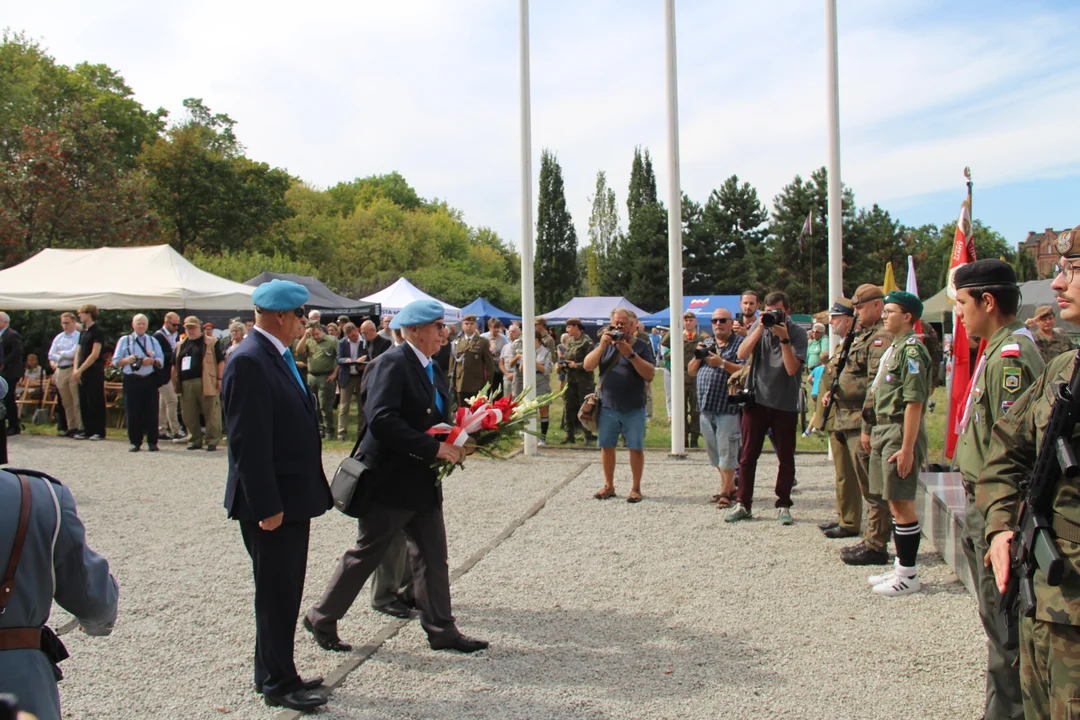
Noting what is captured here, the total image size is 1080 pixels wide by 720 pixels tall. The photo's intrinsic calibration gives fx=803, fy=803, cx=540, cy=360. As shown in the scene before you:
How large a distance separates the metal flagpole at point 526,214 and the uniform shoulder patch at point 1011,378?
8198 mm

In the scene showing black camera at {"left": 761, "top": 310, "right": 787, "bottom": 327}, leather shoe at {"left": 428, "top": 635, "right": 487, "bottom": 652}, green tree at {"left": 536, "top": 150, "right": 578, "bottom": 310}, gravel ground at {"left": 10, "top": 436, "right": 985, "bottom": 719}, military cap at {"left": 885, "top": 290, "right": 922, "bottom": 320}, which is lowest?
gravel ground at {"left": 10, "top": 436, "right": 985, "bottom": 719}

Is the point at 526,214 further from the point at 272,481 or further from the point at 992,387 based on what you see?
the point at 992,387

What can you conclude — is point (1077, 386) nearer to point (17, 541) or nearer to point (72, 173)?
point (17, 541)

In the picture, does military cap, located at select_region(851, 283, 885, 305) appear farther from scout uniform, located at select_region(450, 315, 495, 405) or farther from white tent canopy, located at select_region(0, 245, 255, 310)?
white tent canopy, located at select_region(0, 245, 255, 310)

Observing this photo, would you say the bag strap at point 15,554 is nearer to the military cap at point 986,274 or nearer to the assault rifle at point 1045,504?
the assault rifle at point 1045,504

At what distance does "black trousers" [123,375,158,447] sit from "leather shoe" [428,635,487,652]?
9.59 metres

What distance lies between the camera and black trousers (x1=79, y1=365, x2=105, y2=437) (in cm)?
1371

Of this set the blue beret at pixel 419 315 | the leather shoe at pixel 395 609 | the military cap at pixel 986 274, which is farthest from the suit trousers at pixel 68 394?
the military cap at pixel 986 274

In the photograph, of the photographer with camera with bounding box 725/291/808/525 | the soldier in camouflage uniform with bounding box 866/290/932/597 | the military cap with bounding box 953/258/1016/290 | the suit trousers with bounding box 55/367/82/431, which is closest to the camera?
the military cap with bounding box 953/258/1016/290

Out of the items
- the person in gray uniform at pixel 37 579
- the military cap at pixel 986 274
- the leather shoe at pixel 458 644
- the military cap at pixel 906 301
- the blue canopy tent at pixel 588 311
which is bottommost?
the leather shoe at pixel 458 644

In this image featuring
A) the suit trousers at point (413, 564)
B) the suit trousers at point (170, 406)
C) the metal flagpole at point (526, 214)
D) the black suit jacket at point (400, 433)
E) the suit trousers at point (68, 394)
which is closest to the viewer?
the black suit jacket at point (400, 433)

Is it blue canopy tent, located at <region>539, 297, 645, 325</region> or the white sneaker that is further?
blue canopy tent, located at <region>539, 297, 645, 325</region>

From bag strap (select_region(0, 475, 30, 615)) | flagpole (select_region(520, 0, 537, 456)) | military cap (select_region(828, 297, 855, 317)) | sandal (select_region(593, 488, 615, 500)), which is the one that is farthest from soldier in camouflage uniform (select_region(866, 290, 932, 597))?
flagpole (select_region(520, 0, 537, 456))

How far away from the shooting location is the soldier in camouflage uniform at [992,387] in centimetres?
314
